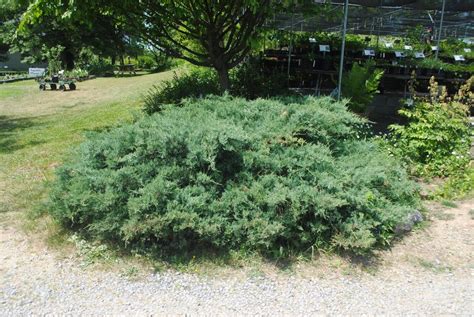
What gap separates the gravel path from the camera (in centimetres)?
290

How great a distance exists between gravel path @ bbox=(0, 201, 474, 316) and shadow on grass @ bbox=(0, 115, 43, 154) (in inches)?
164

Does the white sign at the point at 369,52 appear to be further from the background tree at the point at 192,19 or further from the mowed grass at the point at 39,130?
the mowed grass at the point at 39,130

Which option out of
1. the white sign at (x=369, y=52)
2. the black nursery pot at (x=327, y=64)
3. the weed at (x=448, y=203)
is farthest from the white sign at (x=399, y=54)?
the weed at (x=448, y=203)

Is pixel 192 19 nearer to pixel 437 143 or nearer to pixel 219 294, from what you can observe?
pixel 437 143

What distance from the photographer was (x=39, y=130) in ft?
28.6

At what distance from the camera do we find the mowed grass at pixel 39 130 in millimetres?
4992

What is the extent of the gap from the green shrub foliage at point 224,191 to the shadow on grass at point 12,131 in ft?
12.0

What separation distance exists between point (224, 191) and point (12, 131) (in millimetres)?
6780

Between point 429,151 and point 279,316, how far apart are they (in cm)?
385

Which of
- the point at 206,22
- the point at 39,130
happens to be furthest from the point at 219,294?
the point at 39,130

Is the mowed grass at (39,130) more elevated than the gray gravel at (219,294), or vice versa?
the mowed grass at (39,130)

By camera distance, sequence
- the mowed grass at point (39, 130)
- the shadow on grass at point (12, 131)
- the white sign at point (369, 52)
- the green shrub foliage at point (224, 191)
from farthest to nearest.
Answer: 1. the white sign at point (369, 52)
2. the shadow on grass at point (12, 131)
3. the mowed grass at point (39, 130)
4. the green shrub foliage at point (224, 191)

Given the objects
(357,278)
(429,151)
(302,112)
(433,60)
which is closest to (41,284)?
(357,278)

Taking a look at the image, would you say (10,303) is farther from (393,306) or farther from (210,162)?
(393,306)
